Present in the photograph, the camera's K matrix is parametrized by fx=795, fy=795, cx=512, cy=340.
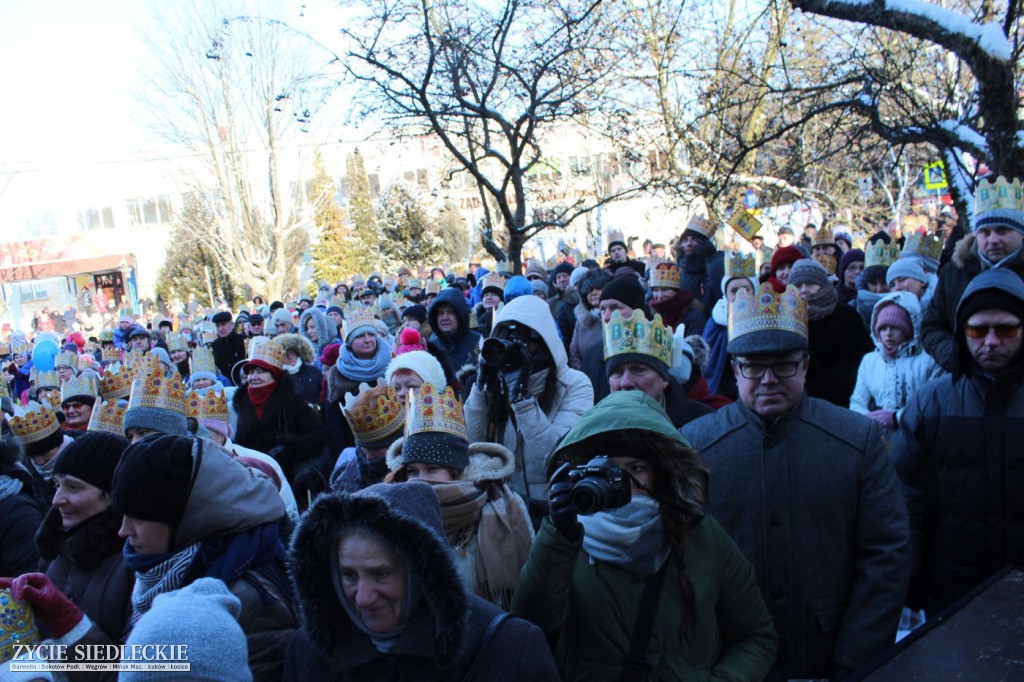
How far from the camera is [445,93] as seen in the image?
10.4 m

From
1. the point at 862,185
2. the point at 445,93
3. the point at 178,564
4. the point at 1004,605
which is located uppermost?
the point at 445,93

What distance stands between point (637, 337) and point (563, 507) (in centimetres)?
181

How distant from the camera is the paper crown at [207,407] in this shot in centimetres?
512

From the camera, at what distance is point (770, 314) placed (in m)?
3.02

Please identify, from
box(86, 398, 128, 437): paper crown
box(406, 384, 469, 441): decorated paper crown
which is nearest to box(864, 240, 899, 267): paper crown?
box(406, 384, 469, 441): decorated paper crown

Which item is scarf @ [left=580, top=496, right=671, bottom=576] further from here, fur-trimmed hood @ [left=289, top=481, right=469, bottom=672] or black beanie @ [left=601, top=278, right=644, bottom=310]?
black beanie @ [left=601, top=278, right=644, bottom=310]

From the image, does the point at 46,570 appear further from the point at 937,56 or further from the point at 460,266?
the point at 460,266

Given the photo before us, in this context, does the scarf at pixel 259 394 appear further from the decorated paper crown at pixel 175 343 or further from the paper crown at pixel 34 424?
the decorated paper crown at pixel 175 343

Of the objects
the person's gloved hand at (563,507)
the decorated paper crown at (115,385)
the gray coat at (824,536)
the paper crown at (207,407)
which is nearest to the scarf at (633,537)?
the person's gloved hand at (563,507)

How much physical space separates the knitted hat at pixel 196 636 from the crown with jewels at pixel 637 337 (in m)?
2.26

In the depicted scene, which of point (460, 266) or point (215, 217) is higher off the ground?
point (215, 217)

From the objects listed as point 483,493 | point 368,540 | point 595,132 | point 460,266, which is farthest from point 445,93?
point 460,266

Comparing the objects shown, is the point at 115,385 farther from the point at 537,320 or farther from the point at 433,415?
the point at 433,415

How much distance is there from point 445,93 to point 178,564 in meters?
8.78
